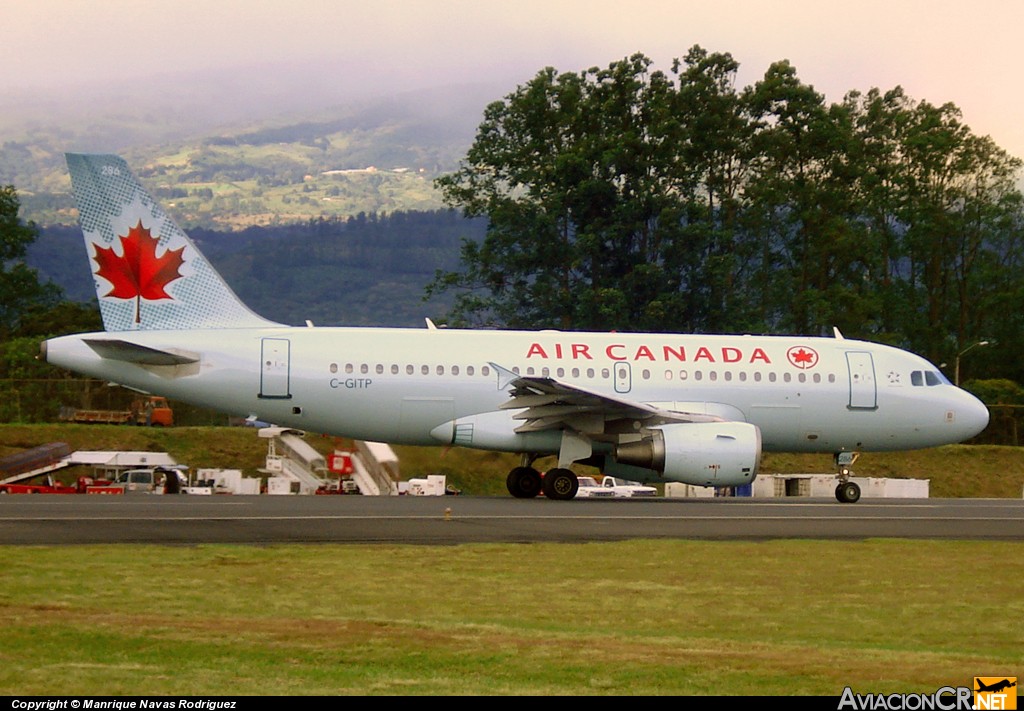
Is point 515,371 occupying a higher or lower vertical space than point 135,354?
lower

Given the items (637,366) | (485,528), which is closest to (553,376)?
(637,366)

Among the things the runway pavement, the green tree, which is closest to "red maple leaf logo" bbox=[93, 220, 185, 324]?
the runway pavement

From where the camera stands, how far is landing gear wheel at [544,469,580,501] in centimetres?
2789

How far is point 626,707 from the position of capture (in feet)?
27.4

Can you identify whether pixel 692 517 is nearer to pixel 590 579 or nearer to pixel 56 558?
pixel 590 579

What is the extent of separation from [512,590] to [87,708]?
6669 mm

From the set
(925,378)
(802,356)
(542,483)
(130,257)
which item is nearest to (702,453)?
(542,483)

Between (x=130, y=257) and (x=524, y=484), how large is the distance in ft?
30.3

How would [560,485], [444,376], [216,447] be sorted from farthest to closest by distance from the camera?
[216,447] → [444,376] → [560,485]

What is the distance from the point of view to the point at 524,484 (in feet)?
95.3

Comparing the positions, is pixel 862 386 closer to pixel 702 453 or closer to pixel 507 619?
pixel 702 453

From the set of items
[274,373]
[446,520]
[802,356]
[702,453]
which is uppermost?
[802,356]

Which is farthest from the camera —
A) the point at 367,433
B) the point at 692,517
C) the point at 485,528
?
the point at 367,433

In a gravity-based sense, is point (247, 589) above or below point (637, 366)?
below
